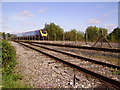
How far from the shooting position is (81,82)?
396 centimetres

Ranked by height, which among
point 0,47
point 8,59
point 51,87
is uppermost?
point 0,47

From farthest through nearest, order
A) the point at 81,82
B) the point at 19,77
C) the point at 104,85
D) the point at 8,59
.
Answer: the point at 8,59, the point at 19,77, the point at 81,82, the point at 104,85

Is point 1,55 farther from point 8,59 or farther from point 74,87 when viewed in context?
point 74,87

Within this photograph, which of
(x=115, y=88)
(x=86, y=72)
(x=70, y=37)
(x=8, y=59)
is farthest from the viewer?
(x=70, y=37)

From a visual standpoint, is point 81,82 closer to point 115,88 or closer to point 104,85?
point 104,85

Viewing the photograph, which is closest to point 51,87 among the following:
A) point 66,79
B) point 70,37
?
point 66,79

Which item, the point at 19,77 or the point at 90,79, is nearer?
the point at 90,79

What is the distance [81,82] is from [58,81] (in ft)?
2.34

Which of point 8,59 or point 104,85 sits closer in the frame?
point 104,85

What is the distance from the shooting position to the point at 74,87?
11.9 feet

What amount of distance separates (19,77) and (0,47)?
1304 mm

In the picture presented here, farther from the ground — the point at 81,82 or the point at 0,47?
the point at 0,47

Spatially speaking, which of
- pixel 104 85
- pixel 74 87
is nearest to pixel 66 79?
pixel 74 87

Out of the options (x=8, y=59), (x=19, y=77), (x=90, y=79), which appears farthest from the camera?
(x=8, y=59)
